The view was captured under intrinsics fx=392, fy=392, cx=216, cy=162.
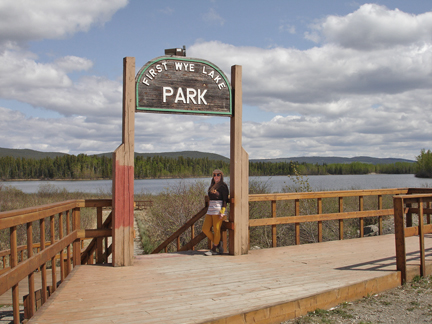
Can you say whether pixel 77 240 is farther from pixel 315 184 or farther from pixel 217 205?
pixel 315 184

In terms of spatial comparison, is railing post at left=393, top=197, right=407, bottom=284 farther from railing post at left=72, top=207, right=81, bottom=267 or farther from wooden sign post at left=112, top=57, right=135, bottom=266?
railing post at left=72, top=207, right=81, bottom=267

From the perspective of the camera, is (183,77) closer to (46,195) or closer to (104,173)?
(46,195)

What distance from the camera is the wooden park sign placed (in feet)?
21.9

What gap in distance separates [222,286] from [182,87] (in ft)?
11.5

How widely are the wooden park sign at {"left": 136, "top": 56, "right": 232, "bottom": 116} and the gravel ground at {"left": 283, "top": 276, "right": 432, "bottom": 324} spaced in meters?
3.89

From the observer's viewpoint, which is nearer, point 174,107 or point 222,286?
point 222,286

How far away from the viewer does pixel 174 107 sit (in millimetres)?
6820

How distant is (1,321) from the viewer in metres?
8.00

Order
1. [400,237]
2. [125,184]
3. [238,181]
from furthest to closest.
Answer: [238,181], [125,184], [400,237]

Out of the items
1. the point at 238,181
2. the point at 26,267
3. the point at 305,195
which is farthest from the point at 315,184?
the point at 26,267

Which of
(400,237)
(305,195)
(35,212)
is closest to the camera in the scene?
(35,212)

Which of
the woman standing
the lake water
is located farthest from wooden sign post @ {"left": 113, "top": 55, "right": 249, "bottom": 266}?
the lake water

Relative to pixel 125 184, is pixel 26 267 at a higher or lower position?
lower

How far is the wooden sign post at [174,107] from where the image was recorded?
6453mm
